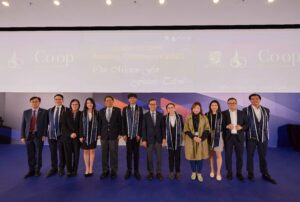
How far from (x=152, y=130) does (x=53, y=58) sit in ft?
6.09

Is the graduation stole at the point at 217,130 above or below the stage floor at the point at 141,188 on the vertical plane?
above

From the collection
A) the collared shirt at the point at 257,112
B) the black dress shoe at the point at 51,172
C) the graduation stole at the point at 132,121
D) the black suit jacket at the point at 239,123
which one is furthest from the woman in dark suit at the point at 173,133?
the black dress shoe at the point at 51,172

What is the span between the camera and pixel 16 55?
10.8ft

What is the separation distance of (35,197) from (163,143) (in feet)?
6.41

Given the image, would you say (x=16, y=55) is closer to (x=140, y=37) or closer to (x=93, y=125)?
(x=93, y=125)

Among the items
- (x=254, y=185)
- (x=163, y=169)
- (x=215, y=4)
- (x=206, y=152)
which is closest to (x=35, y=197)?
(x=163, y=169)

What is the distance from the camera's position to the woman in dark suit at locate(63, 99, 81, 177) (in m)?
3.70

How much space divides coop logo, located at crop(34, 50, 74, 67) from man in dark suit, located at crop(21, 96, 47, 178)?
0.86 m

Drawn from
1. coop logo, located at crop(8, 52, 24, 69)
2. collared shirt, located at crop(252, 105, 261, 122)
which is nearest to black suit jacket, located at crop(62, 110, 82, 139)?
coop logo, located at crop(8, 52, 24, 69)

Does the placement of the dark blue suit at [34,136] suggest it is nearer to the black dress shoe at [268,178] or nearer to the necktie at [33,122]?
the necktie at [33,122]

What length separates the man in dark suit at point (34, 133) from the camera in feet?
12.3

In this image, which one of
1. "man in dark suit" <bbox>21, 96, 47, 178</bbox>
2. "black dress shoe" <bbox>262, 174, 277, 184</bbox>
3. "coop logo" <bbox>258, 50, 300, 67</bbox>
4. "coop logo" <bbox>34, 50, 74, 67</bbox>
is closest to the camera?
"coop logo" <bbox>258, 50, 300, 67</bbox>

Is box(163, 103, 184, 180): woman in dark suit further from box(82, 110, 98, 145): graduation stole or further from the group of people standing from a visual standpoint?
box(82, 110, 98, 145): graduation stole

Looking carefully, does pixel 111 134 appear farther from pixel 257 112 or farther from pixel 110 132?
pixel 257 112
